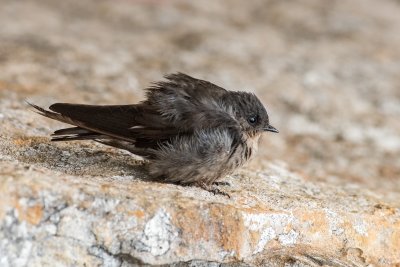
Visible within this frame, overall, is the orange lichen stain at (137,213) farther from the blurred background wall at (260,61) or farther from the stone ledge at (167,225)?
the blurred background wall at (260,61)

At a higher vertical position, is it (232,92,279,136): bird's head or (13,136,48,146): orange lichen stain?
(232,92,279,136): bird's head

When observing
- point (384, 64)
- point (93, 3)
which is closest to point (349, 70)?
point (384, 64)

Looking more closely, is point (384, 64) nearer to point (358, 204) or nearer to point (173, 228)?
point (358, 204)

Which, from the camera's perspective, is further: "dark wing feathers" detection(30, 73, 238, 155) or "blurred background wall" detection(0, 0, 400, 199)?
"blurred background wall" detection(0, 0, 400, 199)

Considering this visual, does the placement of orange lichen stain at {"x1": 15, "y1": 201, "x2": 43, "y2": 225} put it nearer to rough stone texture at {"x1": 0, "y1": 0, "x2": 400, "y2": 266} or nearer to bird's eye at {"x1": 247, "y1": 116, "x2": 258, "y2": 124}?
rough stone texture at {"x1": 0, "y1": 0, "x2": 400, "y2": 266}

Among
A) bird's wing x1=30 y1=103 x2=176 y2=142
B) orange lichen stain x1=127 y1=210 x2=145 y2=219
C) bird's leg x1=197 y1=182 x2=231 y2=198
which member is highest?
bird's wing x1=30 y1=103 x2=176 y2=142

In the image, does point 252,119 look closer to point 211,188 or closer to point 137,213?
point 211,188

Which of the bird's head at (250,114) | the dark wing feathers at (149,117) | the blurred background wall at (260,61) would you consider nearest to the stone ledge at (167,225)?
the dark wing feathers at (149,117)

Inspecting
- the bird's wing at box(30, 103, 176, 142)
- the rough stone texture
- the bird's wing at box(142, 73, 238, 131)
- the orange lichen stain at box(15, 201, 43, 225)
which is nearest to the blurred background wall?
the rough stone texture
